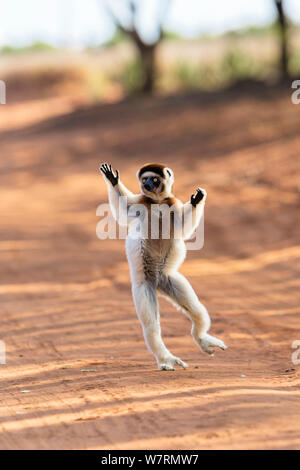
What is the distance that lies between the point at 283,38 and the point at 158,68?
5598mm

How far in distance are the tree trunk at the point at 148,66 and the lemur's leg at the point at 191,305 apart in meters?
21.1

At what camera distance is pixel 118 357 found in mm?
7051

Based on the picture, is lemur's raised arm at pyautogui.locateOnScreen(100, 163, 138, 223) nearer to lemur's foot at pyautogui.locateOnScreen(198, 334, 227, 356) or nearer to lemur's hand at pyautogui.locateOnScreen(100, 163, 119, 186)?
lemur's hand at pyautogui.locateOnScreen(100, 163, 119, 186)

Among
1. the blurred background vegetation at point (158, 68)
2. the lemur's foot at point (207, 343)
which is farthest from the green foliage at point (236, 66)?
the lemur's foot at point (207, 343)

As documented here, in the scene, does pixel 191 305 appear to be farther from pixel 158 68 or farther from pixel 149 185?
pixel 158 68

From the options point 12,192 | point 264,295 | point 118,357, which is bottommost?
point 118,357

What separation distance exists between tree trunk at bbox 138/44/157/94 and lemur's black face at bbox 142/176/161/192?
21.1 meters

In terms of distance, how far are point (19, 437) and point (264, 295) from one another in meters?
5.16

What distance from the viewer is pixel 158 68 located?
89.5 feet

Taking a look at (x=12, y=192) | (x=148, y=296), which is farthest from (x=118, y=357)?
(x=12, y=192)

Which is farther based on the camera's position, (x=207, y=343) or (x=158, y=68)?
(x=158, y=68)

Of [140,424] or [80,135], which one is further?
[80,135]

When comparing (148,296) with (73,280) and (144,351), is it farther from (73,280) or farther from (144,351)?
(73,280)
